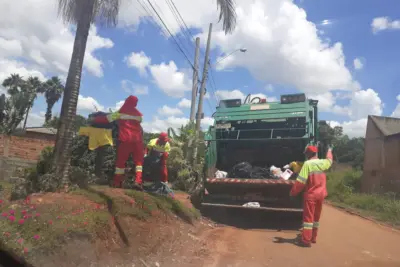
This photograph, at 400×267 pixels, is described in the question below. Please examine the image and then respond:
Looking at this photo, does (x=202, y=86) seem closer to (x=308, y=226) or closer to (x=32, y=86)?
(x=308, y=226)

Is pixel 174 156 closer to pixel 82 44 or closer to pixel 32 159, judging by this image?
pixel 32 159

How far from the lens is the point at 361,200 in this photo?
13055 millimetres

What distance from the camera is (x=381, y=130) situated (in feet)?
53.2

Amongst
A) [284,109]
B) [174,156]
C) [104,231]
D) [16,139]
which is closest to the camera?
[104,231]

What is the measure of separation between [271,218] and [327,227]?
1.33 metres

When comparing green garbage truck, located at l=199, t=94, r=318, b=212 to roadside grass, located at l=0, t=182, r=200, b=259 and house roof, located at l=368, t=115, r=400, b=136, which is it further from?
house roof, located at l=368, t=115, r=400, b=136

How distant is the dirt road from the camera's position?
5.34 meters

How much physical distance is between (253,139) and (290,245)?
3.10 meters

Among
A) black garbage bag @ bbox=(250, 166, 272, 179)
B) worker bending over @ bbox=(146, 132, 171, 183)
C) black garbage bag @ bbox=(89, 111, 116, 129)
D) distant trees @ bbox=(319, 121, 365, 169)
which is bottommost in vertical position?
black garbage bag @ bbox=(250, 166, 272, 179)


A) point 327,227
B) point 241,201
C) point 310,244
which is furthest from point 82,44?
point 327,227

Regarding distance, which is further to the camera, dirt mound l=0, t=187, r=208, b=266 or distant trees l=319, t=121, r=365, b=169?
distant trees l=319, t=121, r=365, b=169

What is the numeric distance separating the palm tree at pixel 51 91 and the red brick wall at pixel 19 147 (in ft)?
109

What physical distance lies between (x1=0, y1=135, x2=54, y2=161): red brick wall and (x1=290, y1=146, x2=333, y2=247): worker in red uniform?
26.9 feet

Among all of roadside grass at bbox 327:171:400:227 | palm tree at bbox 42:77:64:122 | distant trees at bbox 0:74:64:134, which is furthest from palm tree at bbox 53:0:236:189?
palm tree at bbox 42:77:64:122
